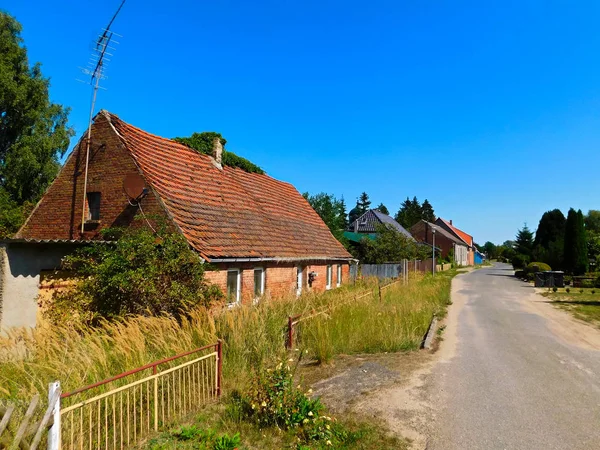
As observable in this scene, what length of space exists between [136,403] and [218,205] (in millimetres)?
10175

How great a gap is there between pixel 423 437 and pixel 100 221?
1178 centimetres

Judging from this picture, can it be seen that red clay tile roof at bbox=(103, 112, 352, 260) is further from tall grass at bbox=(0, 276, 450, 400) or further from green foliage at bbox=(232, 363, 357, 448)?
green foliage at bbox=(232, 363, 357, 448)

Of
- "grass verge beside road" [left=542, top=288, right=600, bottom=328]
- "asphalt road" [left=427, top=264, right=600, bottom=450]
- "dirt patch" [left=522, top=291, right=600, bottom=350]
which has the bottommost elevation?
"asphalt road" [left=427, top=264, right=600, bottom=450]

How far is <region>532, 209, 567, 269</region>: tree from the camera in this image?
42.3m

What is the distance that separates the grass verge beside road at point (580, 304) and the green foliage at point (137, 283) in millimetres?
13038

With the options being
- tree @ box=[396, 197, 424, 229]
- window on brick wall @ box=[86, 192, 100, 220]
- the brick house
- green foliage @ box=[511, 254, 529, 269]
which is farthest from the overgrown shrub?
tree @ box=[396, 197, 424, 229]

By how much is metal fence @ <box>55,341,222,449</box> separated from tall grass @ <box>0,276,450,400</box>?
1.41ft

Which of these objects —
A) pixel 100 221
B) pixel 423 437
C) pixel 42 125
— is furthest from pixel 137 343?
pixel 42 125

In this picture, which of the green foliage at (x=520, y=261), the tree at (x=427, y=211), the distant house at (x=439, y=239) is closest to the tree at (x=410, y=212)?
the tree at (x=427, y=211)

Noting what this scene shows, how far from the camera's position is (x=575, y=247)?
3912 cm

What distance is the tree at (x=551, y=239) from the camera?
42.3m

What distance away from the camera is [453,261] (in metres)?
66.2

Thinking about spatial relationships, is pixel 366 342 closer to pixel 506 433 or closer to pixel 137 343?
pixel 506 433

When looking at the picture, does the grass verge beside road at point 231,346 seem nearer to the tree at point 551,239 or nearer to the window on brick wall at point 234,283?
the window on brick wall at point 234,283
